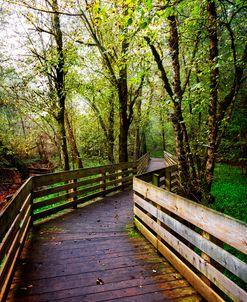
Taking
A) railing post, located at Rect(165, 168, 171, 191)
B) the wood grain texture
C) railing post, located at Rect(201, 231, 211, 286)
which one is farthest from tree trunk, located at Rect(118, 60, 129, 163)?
railing post, located at Rect(201, 231, 211, 286)

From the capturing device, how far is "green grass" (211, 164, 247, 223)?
9633mm

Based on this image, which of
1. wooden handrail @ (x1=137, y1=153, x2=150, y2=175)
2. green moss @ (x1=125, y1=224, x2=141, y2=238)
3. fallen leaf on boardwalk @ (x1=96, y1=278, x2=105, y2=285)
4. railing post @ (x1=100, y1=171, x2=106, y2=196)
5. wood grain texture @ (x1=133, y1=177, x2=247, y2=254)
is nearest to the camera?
wood grain texture @ (x1=133, y1=177, x2=247, y2=254)

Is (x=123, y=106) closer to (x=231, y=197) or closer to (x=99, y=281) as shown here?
(x=231, y=197)

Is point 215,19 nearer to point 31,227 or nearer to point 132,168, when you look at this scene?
point 31,227

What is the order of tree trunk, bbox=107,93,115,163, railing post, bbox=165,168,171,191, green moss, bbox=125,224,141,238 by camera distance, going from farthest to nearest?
tree trunk, bbox=107,93,115,163, railing post, bbox=165,168,171,191, green moss, bbox=125,224,141,238

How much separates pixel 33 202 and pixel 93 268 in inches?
146

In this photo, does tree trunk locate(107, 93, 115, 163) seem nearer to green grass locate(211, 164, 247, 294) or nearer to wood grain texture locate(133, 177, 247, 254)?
green grass locate(211, 164, 247, 294)

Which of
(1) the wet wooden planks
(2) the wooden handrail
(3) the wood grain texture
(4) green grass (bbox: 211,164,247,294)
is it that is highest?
(3) the wood grain texture

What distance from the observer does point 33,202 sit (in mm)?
7059

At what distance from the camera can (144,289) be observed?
11.1 ft

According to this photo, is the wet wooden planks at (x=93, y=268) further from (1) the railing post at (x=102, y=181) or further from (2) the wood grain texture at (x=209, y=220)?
(1) the railing post at (x=102, y=181)

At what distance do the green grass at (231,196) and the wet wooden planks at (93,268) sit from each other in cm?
366

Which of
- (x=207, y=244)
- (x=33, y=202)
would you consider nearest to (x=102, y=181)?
(x=33, y=202)

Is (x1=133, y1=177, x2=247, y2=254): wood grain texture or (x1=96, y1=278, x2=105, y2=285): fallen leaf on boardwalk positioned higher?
(x1=133, y1=177, x2=247, y2=254): wood grain texture
